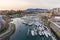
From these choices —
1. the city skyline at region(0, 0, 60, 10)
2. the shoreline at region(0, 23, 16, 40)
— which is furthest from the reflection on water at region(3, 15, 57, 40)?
the city skyline at region(0, 0, 60, 10)

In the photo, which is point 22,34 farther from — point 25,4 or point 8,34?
point 25,4

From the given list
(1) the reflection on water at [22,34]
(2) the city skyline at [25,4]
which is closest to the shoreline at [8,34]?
(1) the reflection on water at [22,34]

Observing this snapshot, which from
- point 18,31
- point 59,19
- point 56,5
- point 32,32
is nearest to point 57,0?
point 56,5

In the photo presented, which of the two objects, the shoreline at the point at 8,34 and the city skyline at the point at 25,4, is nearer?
the shoreline at the point at 8,34

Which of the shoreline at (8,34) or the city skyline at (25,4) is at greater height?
the city skyline at (25,4)

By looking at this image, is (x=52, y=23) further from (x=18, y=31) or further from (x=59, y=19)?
(x=18, y=31)

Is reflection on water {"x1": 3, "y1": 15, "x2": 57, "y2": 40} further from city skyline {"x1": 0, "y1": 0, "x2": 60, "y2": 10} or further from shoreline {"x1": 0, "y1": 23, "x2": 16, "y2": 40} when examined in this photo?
city skyline {"x1": 0, "y1": 0, "x2": 60, "y2": 10}

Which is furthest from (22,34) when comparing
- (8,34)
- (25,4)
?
(25,4)

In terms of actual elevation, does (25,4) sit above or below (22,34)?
above

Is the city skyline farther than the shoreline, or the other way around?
the city skyline

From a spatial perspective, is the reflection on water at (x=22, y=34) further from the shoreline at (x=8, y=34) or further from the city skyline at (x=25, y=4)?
the city skyline at (x=25, y=4)
